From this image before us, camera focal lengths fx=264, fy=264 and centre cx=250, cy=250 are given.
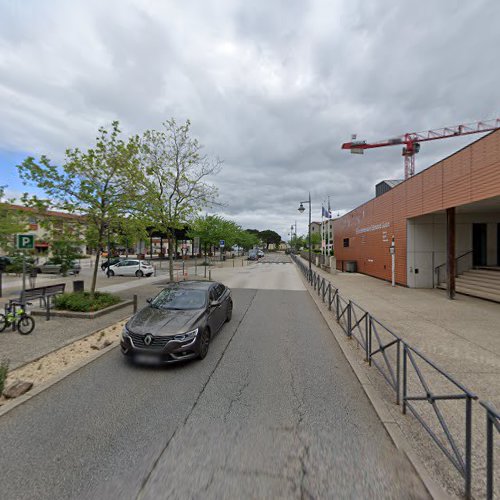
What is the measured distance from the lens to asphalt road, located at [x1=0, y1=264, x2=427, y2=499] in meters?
2.39

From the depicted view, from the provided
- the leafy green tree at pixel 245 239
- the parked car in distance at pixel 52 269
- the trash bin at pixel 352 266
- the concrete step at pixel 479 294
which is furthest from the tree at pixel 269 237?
the concrete step at pixel 479 294

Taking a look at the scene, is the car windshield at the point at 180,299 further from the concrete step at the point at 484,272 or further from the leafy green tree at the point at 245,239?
the leafy green tree at the point at 245,239

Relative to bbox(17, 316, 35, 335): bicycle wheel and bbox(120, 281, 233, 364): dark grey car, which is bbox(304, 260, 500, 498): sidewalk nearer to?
bbox(120, 281, 233, 364): dark grey car

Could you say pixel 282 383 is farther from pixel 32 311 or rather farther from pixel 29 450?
pixel 32 311

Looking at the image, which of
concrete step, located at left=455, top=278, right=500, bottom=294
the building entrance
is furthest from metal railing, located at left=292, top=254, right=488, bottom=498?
the building entrance

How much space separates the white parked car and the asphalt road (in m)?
16.9

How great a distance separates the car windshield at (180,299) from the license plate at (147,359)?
1.34 metres

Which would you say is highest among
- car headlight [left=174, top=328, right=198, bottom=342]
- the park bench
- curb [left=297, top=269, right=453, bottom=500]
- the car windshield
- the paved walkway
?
the car windshield

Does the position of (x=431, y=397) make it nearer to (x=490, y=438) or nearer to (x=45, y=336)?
(x=490, y=438)

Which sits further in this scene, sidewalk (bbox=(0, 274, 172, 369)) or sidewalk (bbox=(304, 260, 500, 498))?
sidewalk (bbox=(0, 274, 172, 369))

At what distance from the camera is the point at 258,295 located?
12844 mm

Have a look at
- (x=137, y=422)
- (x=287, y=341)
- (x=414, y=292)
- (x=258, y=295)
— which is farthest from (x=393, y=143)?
(x=137, y=422)

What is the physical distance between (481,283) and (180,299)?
13.6 m

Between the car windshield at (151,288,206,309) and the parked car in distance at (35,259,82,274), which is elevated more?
the car windshield at (151,288,206,309)
